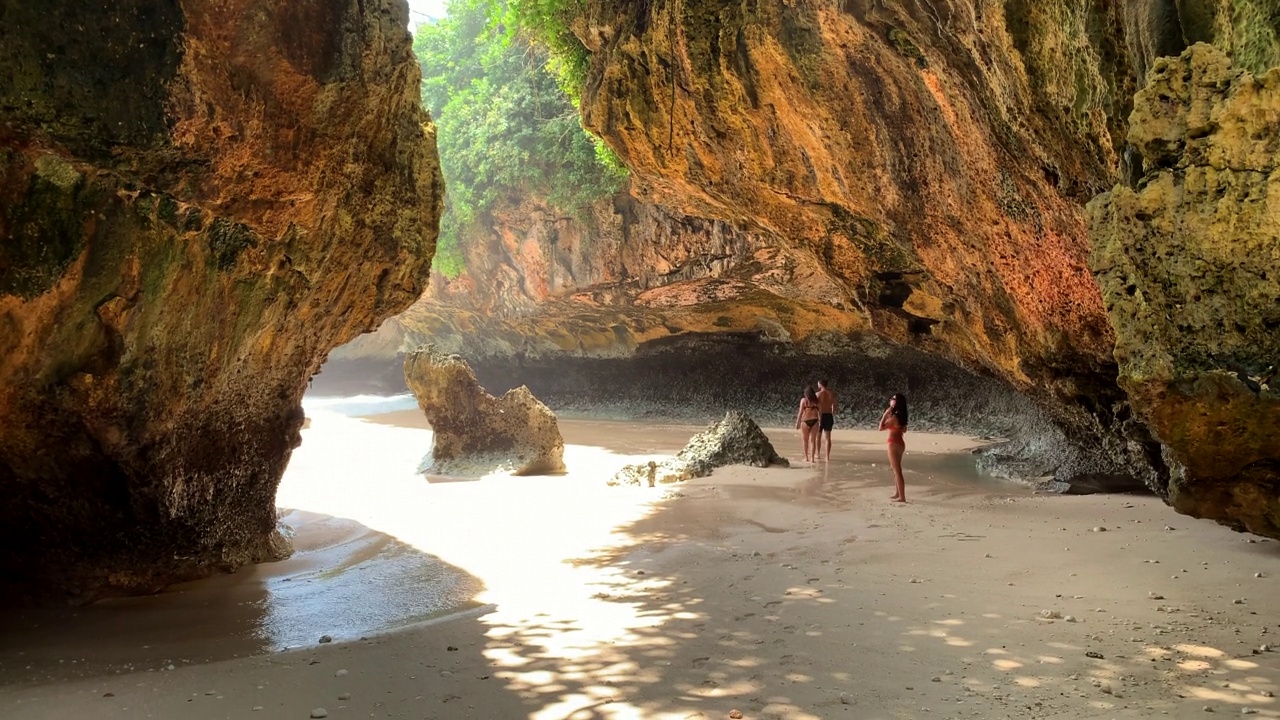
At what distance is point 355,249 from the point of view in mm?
7277

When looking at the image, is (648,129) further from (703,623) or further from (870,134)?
(703,623)

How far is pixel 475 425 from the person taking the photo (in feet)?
43.3

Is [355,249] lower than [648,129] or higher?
lower

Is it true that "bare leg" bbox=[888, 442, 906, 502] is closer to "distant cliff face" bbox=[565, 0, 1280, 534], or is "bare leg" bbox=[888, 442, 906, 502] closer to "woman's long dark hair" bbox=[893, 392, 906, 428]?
"woman's long dark hair" bbox=[893, 392, 906, 428]

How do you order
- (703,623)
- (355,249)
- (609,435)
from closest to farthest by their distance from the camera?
1. (703,623)
2. (355,249)
3. (609,435)

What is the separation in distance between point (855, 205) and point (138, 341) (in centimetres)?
676

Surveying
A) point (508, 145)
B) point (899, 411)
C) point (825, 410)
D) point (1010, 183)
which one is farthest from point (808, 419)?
point (508, 145)

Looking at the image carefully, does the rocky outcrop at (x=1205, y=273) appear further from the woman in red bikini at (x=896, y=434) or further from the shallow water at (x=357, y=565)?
the woman in red bikini at (x=896, y=434)

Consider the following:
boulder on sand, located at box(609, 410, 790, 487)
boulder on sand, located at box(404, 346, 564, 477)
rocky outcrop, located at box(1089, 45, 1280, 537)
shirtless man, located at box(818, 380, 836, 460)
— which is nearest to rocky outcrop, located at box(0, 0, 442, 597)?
boulder on sand, located at box(609, 410, 790, 487)

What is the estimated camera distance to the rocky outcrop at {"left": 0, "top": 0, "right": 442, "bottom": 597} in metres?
4.80

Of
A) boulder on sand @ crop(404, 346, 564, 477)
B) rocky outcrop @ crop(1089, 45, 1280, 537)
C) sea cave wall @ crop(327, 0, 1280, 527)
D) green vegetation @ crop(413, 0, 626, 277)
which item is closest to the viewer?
rocky outcrop @ crop(1089, 45, 1280, 537)

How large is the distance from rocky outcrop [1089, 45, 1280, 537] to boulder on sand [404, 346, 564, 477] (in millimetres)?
9777

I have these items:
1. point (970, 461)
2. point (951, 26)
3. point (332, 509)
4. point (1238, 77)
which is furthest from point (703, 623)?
point (970, 461)

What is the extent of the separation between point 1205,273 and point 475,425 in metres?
11.0
